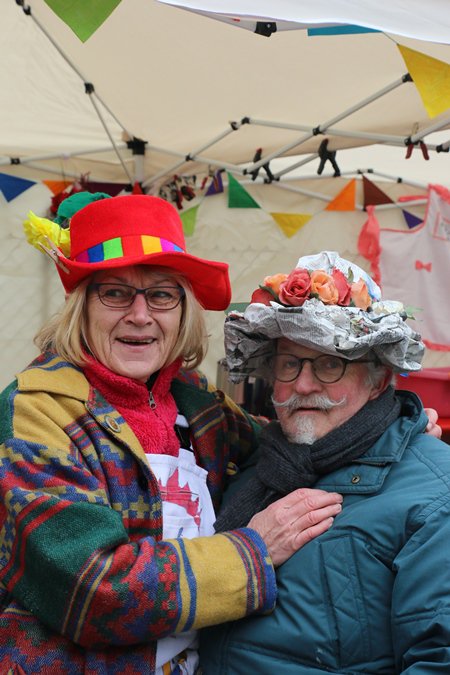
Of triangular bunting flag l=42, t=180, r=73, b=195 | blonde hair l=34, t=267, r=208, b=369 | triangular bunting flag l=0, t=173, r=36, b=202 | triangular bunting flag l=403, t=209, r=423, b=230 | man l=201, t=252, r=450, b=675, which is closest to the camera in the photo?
man l=201, t=252, r=450, b=675

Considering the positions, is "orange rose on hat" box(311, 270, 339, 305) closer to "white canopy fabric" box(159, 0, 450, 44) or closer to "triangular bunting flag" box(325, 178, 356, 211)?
"white canopy fabric" box(159, 0, 450, 44)

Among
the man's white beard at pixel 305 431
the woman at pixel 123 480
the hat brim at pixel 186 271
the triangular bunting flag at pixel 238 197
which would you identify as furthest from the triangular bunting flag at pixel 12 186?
the man's white beard at pixel 305 431

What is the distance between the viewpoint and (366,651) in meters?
1.64

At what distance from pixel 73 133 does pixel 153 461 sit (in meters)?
3.26

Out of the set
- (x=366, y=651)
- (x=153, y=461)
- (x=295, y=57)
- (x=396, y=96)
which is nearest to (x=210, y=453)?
(x=153, y=461)

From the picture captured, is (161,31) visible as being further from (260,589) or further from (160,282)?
(260,589)

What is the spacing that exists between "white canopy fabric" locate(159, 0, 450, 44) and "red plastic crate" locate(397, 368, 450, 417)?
7.76ft

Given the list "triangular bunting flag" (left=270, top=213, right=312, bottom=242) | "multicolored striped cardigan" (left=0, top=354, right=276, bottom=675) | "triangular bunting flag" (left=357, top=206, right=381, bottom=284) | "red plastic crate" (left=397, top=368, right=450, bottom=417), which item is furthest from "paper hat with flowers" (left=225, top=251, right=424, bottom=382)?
"triangular bunting flag" (left=357, top=206, right=381, bottom=284)

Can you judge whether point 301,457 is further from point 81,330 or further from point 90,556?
point 81,330

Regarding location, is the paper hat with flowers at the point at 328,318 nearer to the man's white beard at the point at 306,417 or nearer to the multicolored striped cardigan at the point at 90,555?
the man's white beard at the point at 306,417

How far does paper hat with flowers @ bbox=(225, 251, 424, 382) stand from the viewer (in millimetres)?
1855

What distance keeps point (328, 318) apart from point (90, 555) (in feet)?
2.84

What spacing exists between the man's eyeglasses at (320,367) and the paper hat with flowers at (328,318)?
0.20ft

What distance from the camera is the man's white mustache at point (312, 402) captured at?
1946mm
